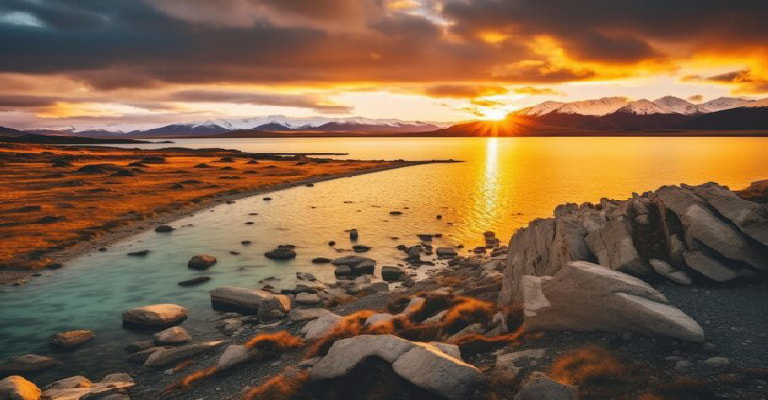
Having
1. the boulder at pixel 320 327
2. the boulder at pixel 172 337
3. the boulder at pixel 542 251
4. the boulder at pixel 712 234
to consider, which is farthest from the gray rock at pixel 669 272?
the boulder at pixel 172 337

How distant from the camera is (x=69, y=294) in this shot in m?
33.0

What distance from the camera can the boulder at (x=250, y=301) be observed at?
2894 centimetres

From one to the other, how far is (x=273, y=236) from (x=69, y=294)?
23564mm

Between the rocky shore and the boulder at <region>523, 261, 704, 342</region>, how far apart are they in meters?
0.04

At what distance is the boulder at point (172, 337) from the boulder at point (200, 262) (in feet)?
50.7

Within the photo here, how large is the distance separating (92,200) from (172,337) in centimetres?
5768

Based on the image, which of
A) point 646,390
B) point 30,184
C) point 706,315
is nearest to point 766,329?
point 706,315

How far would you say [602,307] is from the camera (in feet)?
47.5

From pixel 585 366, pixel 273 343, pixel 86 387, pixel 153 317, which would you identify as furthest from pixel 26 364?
pixel 585 366

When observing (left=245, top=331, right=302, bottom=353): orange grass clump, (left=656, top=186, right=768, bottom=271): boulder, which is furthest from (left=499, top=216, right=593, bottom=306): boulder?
(left=245, top=331, right=302, bottom=353): orange grass clump

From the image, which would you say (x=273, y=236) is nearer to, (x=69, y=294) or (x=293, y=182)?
(x=69, y=294)

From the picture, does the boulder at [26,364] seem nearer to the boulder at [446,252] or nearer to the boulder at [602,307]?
the boulder at [602,307]

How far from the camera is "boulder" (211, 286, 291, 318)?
94.9 ft

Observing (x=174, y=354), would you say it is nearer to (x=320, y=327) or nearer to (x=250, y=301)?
(x=320, y=327)
